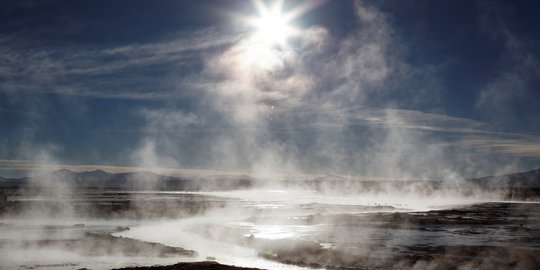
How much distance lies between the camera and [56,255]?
30.1 meters

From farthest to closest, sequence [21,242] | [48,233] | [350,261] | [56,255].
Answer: [48,233] → [21,242] → [56,255] → [350,261]

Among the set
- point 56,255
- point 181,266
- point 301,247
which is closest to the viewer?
point 181,266

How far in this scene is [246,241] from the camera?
37.0 metres

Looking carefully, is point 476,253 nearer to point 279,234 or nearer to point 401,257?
point 401,257

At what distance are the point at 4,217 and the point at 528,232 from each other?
58543 millimetres

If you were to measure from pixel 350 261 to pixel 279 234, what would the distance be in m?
14.8

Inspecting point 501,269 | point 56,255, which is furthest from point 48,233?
point 501,269

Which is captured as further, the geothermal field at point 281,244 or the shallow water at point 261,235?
the shallow water at point 261,235

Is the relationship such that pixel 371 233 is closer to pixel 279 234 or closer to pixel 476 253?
pixel 279 234

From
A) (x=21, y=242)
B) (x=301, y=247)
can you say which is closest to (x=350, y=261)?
(x=301, y=247)

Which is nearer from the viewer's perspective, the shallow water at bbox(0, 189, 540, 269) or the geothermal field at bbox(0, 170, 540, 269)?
the geothermal field at bbox(0, 170, 540, 269)

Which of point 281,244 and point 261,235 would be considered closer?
point 281,244

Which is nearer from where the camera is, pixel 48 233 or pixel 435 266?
pixel 435 266

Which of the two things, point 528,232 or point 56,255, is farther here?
point 528,232
